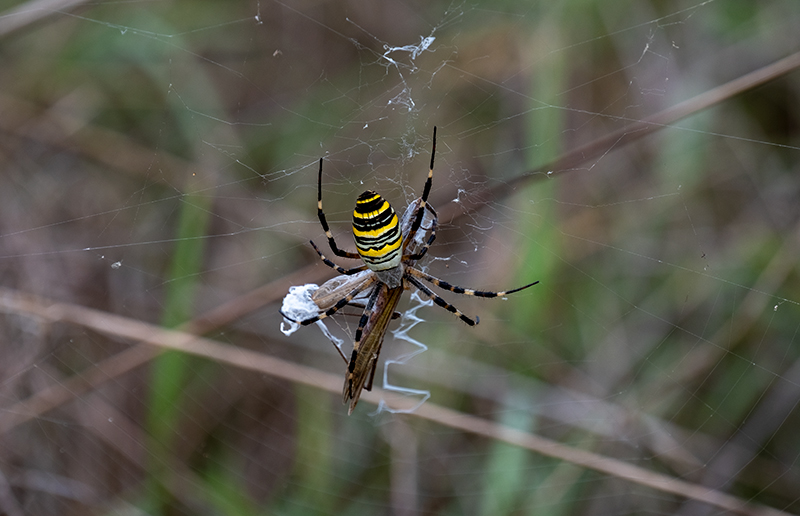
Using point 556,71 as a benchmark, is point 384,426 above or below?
below

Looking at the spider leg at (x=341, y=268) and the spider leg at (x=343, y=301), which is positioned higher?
the spider leg at (x=341, y=268)

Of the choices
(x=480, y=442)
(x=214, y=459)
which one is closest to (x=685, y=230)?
(x=480, y=442)

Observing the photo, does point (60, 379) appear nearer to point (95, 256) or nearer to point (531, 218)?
point (95, 256)

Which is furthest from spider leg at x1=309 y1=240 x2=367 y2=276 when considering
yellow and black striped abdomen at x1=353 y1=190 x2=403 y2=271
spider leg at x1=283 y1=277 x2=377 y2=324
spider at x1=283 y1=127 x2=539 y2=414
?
yellow and black striped abdomen at x1=353 y1=190 x2=403 y2=271

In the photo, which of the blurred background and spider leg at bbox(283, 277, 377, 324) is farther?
the blurred background

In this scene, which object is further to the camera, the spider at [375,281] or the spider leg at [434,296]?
the spider leg at [434,296]

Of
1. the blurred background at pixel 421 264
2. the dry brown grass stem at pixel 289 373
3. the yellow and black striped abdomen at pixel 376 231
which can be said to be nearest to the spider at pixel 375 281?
the yellow and black striped abdomen at pixel 376 231

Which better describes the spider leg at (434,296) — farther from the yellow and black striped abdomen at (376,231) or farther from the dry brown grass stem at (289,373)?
the dry brown grass stem at (289,373)

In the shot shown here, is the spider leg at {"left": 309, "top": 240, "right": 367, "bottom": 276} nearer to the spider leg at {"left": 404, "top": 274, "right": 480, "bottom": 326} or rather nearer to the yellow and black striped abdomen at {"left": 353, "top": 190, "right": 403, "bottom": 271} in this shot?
the yellow and black striped abdomen at {"left": 353, "top": 190, "right": 403, "bottom": 271}
